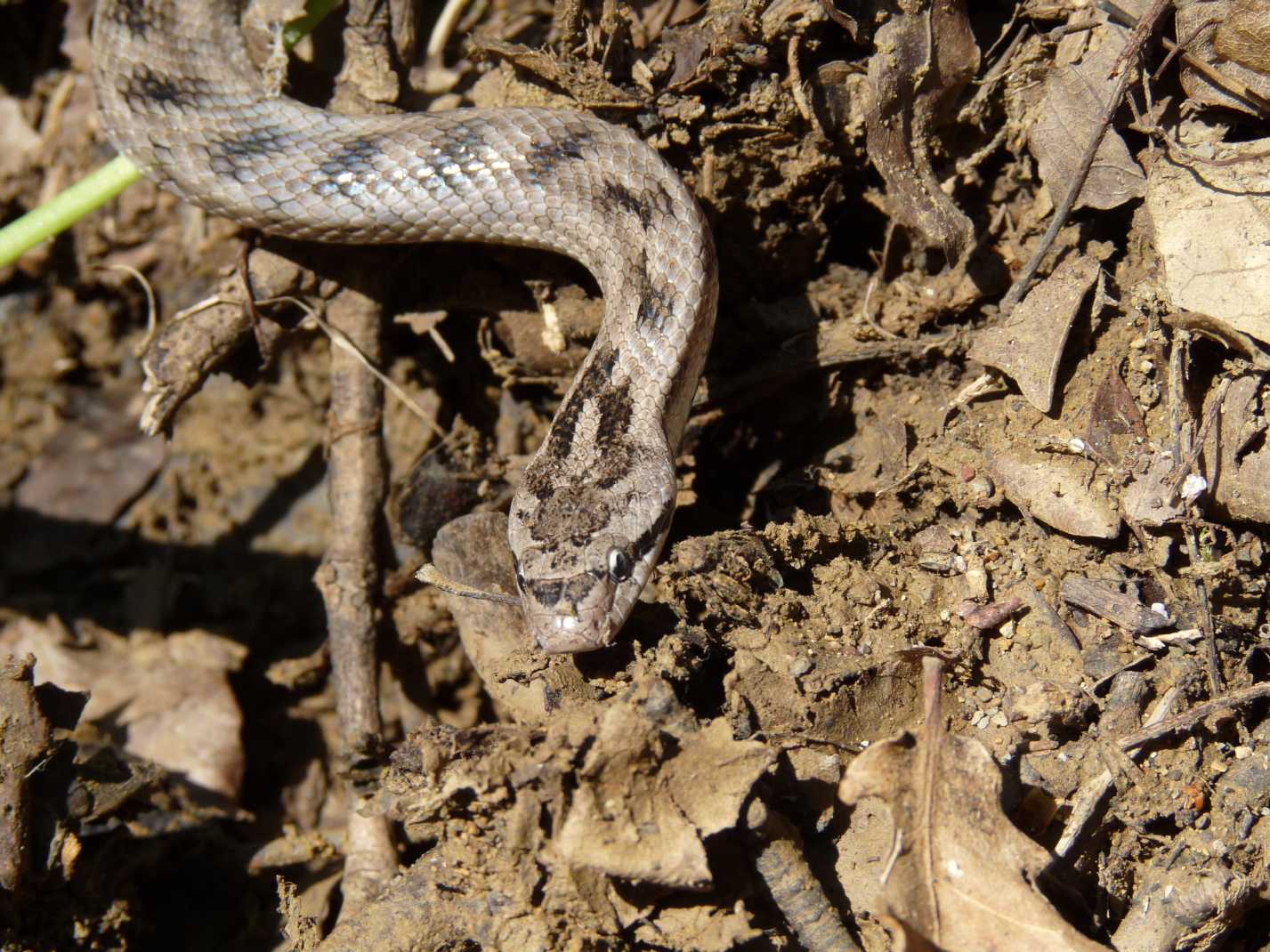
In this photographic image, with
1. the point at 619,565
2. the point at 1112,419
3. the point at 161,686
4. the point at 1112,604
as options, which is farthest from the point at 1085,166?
the point at 161,686

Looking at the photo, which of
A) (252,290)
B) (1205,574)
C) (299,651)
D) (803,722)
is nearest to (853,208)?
(1205,574)

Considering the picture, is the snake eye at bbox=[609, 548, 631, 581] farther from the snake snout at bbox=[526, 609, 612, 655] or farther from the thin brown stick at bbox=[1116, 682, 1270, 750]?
the thin brown stick at bbox=[1116, 682, 1270, 750]

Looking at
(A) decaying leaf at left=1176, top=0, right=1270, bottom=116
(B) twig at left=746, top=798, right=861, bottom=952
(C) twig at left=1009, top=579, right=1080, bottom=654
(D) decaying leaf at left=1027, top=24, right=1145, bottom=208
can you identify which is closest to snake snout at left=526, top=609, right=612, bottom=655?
(B) twig at left=746, top=798, right=861, bottom=952

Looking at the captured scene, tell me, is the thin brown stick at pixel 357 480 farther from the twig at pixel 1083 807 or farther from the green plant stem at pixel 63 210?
the twig at pixel 1083 807

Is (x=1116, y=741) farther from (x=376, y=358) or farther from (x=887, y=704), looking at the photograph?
(x=376, y=358)

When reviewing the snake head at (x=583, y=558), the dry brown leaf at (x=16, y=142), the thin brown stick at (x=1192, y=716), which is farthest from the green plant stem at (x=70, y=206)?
the thin brown stick at (x=1192, y=716)

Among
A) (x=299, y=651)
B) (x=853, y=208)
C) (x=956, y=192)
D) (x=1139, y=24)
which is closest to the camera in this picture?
(x=1139, y=24)
